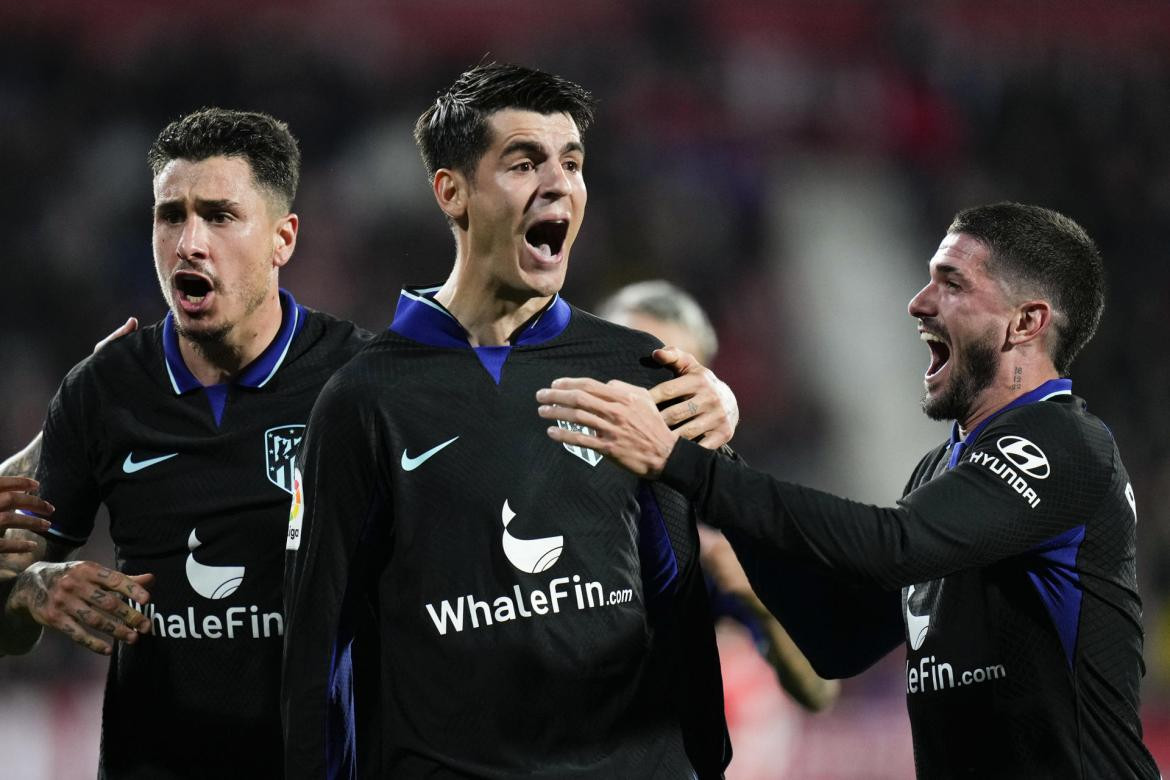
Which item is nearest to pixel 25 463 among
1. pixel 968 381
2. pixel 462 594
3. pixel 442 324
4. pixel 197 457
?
pixel 197 457

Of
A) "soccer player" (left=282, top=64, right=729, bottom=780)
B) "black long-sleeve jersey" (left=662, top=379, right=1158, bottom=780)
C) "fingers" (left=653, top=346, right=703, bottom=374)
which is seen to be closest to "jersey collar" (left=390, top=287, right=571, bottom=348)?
"soccer player" (left=282, top=64, right=729, bottom=780)

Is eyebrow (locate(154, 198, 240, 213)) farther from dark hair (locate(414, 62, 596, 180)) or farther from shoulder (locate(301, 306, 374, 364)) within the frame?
dark hair (locate(414, 62, 596, 180))

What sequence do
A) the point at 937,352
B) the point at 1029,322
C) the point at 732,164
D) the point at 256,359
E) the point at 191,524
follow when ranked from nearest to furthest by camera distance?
the point at 191,524
the point at 1029,322
the point at 256,359
the point at 937,352
the point at 732,164

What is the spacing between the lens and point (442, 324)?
321 cm

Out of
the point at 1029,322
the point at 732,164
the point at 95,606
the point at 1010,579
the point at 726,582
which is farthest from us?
the point at 732,164

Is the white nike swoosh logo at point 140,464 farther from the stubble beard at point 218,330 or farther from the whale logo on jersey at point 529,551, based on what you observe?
the whale logo on jersey at point 529,551

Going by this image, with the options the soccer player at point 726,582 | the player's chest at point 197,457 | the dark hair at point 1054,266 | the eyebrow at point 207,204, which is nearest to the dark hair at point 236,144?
the eyebrow at point 207,204

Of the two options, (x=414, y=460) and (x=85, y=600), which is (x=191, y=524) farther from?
(x=414, y=460)

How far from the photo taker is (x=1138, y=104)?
571 inches

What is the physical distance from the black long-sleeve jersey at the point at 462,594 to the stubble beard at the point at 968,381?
1106 mm

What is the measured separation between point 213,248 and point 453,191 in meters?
0.90

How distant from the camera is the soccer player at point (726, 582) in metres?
4.88

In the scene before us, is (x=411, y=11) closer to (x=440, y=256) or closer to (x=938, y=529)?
(x=440, y=256)

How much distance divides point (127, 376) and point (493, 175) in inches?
50.9
